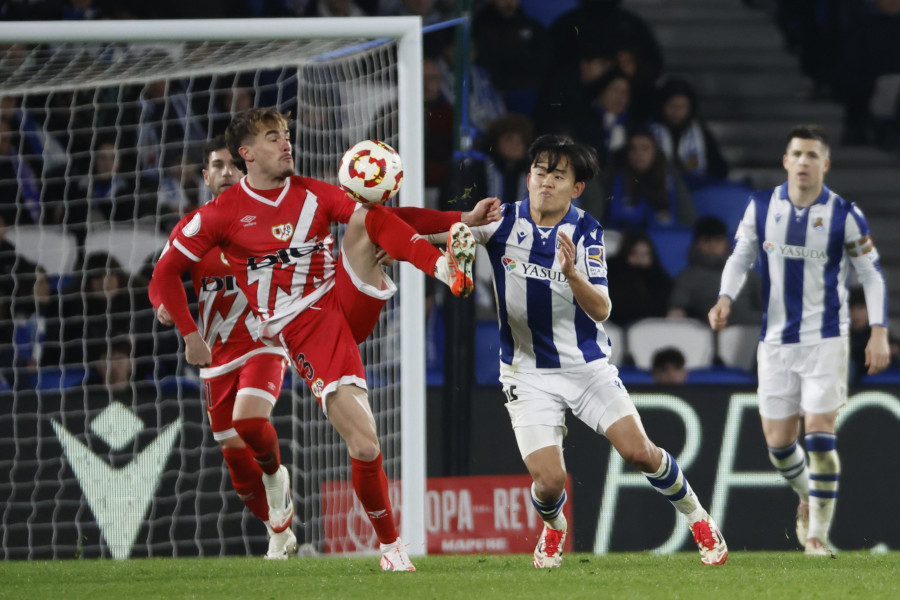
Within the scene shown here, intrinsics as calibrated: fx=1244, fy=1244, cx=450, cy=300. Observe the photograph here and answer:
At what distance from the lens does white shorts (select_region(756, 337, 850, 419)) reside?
5.65 metres

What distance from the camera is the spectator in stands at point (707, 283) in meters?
7.51

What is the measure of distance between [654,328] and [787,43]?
3.00 m

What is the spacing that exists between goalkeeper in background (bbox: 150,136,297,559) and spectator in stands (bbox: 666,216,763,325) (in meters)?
2.95

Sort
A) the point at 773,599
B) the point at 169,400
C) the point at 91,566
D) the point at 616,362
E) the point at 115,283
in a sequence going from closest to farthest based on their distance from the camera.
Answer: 1. the point at 773,599
2. the point at 91,566
3. the point at 169,400
4. the point at 115,283
5. the point at 616,362

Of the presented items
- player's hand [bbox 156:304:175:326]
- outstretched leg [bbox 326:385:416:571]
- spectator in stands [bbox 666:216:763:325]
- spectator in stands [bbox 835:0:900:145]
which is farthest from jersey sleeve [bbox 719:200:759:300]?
spectator in stands [bbox 835:0:900:145]

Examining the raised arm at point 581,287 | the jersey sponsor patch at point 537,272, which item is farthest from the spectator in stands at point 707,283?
the raised arm at point 581,287

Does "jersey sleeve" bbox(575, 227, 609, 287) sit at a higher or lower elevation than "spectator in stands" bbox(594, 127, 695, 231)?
lower

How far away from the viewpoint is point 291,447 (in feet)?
21.5

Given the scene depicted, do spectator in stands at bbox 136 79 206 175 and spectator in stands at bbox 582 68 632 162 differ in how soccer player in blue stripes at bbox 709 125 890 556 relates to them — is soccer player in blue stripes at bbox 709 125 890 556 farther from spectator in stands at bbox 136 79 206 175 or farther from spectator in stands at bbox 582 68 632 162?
spectator in stands at bbox 136 79 206 175

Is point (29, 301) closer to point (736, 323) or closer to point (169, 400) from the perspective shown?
point (169, 400)

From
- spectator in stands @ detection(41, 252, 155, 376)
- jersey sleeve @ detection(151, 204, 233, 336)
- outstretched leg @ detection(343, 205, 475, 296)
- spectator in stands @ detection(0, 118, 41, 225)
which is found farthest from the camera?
spectator in stands @ detection(0, 118, 41, 225)

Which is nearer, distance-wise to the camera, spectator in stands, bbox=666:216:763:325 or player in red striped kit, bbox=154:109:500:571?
player in red striped kit, bbox=154:109:500:571

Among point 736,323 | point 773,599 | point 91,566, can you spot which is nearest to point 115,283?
point 91,566

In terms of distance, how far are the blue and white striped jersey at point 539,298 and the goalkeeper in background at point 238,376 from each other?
3.98ft
